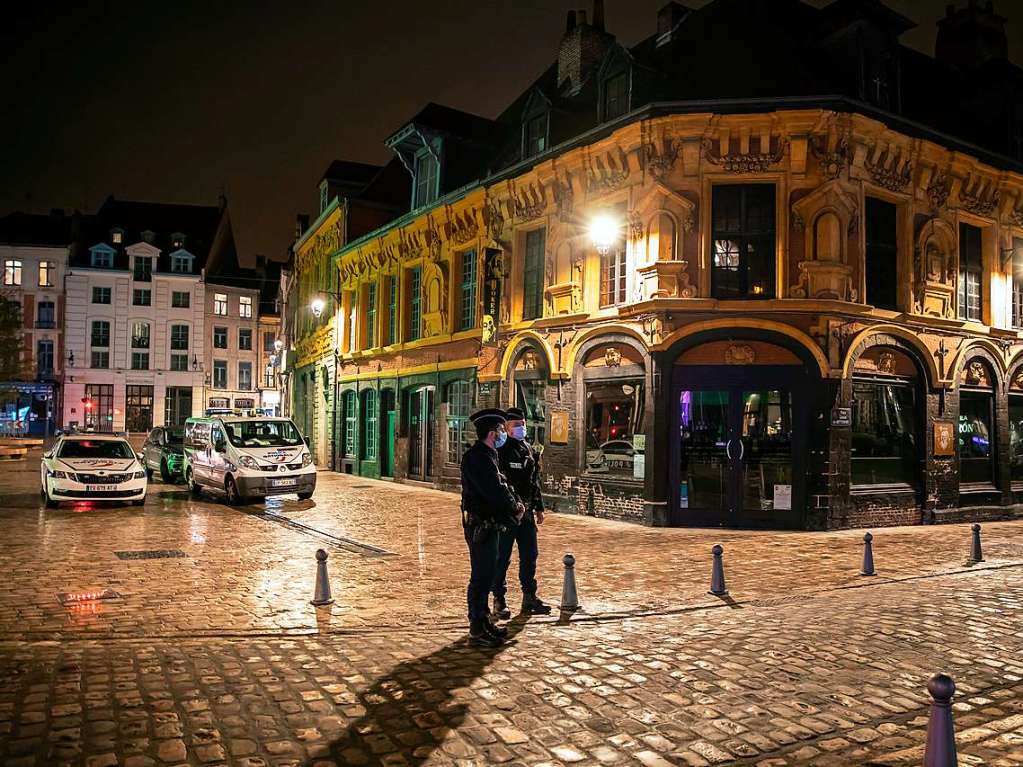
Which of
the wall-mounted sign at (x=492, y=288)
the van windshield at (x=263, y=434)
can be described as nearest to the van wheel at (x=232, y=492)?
the van windshield at (x=263, y=434)

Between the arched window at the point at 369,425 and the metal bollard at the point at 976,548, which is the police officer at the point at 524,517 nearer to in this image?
the metal bollard at the point at 976,548

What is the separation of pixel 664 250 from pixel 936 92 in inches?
381

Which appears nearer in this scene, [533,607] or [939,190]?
[533,607]

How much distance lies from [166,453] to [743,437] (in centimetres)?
1708

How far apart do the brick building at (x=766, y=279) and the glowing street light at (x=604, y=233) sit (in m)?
0.07

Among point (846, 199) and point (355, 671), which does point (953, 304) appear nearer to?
point (846, 199)

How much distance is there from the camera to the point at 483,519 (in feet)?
24.1

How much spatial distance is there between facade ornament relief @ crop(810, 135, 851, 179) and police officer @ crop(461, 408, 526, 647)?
1140cm

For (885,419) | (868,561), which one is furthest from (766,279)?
(868,561)

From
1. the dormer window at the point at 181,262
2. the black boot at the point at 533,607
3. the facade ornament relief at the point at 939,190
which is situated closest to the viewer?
the black boot at the point at 533,607

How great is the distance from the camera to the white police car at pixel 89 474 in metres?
16.5

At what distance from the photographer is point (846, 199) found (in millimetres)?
15953

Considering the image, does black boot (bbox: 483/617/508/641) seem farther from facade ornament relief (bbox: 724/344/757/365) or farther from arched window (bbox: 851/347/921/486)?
arched window (bbox: 851/347/921/486)

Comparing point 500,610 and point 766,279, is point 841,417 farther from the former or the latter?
point 500,610
